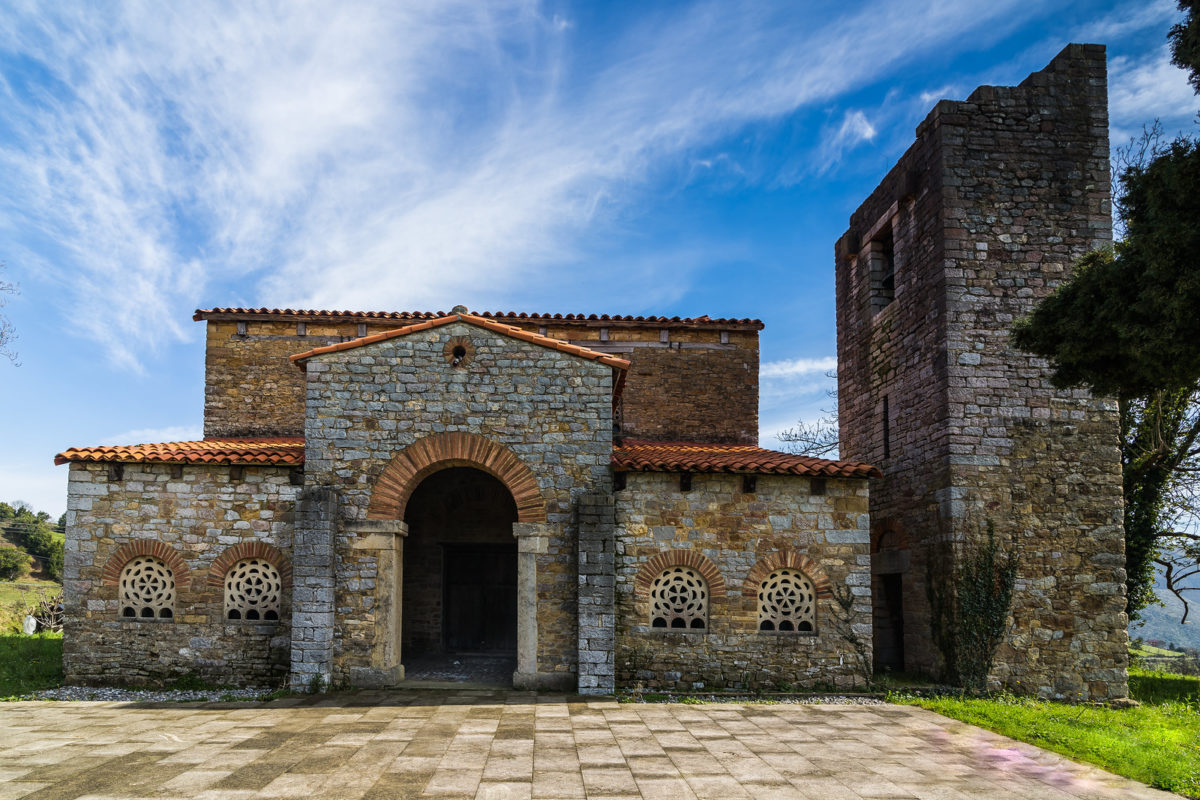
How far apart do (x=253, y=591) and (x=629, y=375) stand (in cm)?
796

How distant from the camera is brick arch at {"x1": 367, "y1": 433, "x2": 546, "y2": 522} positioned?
10.6 metres

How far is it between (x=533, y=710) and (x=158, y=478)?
644 cm

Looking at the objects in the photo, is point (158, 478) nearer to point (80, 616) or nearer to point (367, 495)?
point (80, 616)

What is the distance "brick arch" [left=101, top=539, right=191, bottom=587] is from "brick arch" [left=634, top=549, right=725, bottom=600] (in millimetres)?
6452

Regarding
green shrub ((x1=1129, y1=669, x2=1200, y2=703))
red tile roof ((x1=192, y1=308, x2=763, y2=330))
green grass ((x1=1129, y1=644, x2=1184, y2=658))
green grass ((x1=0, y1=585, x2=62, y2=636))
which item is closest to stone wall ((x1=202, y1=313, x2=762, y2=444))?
red tile roof ((x1=192, y1=308, x2=763, y2=330))

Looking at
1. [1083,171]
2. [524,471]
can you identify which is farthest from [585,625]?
[1083,171]

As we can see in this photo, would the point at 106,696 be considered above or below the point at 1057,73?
below

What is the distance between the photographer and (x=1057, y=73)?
12664 millimetres

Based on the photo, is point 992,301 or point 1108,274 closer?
point 1108,274

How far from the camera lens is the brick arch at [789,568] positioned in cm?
1086

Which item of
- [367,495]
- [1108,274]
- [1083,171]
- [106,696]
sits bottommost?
[106,696]

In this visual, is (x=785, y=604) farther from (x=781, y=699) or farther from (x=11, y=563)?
(x=11, y=563)

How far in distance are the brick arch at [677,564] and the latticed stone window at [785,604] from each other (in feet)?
2.07

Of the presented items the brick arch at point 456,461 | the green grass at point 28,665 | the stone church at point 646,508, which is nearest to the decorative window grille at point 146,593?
the stone church at point 646,508
